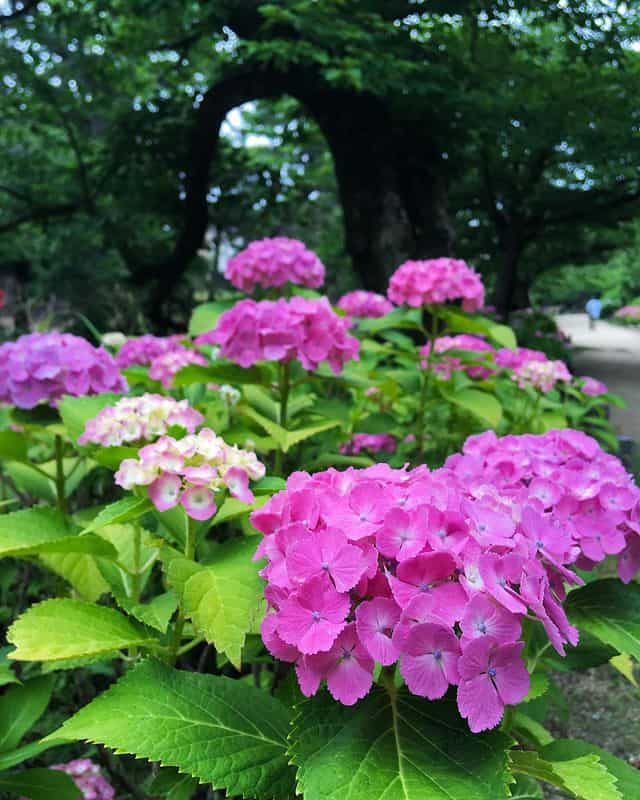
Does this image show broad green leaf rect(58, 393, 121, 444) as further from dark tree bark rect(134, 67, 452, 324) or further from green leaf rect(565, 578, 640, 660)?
dark tree bark rect(134, 67, 452, 324)

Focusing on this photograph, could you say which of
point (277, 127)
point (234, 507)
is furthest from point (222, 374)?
point (277, 127)

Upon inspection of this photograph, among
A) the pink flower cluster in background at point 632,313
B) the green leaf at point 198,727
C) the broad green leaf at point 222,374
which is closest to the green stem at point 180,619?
the green leaf at point 198,727

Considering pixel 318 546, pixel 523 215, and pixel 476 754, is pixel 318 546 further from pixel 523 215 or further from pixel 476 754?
pixel 523 215

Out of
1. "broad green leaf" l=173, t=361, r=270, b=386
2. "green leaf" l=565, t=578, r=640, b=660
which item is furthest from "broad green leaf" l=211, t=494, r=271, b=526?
"broad green leaf" l=173, t=361, r=270, b=386

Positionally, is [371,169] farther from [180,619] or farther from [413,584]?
[413,584]

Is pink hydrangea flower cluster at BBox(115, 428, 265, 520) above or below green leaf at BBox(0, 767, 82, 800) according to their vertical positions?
above

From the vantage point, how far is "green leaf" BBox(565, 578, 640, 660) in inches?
42.7

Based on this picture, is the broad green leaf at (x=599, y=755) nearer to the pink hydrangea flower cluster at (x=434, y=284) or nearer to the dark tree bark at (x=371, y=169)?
the pink hydrangea flower cluster at (x=434, y=284)

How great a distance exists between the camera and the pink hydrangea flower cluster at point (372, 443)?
3.29 metres

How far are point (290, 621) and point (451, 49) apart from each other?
28.7 feet

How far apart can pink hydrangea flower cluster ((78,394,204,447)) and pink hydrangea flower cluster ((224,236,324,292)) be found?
1.64 meters

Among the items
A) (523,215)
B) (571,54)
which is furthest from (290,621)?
(523,215)

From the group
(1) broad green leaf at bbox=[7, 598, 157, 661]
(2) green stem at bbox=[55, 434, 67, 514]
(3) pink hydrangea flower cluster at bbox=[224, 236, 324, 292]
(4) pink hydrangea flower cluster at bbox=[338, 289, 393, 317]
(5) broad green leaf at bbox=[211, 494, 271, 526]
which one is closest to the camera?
(1) broad green leaf at bbox=[7, 598, 157, 661]

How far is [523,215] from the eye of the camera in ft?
48.2
